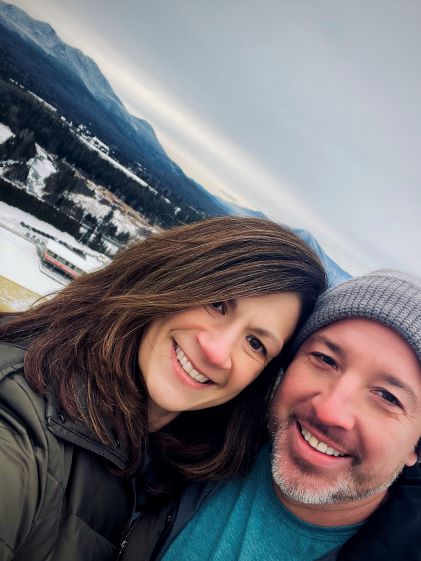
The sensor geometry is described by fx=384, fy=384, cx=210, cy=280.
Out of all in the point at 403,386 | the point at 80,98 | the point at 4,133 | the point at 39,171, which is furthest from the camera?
the point at 80,98

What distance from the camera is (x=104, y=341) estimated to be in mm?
2188

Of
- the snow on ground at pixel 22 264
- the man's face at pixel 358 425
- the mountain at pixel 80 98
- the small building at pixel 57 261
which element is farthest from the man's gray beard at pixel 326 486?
the mountain at pixel 80 98

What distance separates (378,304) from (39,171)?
179 feet

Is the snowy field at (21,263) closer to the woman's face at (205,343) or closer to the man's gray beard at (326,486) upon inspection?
the woman's face at (205,343)

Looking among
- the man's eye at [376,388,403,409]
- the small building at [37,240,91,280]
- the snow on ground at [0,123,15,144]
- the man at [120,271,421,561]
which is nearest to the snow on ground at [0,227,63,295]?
the small building at [37,240,91,280]

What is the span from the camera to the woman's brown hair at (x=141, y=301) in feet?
7.02

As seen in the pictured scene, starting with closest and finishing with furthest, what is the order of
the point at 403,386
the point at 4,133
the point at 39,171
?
the point at 403,386, the point at 4,133, the point at 39,171

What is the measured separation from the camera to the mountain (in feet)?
274

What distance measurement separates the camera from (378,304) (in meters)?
2.16

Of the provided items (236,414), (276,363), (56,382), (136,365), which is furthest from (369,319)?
(56,382)

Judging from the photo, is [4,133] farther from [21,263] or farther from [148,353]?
[148,353]

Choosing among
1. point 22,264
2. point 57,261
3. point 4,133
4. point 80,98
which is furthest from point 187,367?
point 80,98

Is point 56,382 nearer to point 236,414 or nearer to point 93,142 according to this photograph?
point 236,414

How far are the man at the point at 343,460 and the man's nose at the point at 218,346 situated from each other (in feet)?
1.66
